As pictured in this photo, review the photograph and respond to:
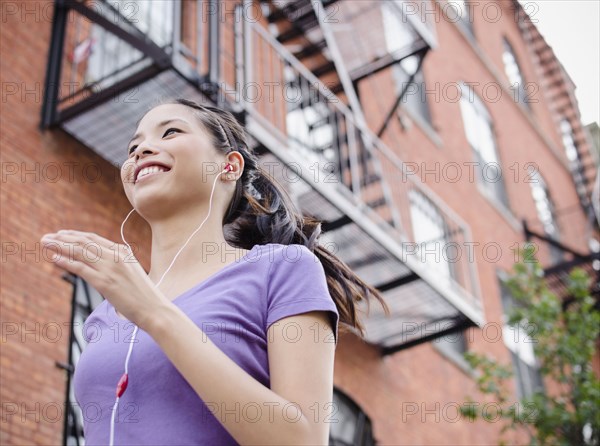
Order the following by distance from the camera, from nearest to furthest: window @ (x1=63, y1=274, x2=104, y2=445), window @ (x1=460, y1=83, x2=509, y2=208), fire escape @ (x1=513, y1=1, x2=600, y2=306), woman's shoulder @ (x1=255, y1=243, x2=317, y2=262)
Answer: woman's shoulder @ (x1=255, y1=243, x2=317, y2=262) < window @ (x1=63, y1=274, x2=104, y2=445) < window @ (x1=460, y1=83, x2=509, y2=208) < fire escape @ (x1=513, y1=1, x2=600, y2=306)

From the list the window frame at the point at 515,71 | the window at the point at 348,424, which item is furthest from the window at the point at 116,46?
the window frame at the point at 515,71

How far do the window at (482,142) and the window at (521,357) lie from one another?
215 cm

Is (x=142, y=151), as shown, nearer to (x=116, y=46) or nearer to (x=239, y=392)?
(x=239, y=392)

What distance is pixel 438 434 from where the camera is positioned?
11305 mm

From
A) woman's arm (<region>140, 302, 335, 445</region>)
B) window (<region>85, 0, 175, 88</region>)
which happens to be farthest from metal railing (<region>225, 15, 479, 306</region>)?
woman's arm (<region>140, 302, 335, 445</region>)

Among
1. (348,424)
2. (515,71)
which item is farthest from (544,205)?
(348,424)

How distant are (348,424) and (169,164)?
7878mm

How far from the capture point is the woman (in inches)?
73.7

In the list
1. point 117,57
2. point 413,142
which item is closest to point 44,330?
point 117,57

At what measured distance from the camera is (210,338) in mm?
2033

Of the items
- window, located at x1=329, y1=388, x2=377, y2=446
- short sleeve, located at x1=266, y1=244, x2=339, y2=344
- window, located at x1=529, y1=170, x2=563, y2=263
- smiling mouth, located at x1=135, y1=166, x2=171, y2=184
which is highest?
window, located at x1=529, y1=170, x2=563, y2=263

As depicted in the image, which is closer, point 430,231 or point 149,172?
point 149,172

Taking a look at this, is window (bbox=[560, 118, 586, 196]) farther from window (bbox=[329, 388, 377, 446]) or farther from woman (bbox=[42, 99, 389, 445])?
woman (bbox=[42, 99, 389, 445])

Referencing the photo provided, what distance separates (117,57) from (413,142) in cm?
645
